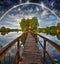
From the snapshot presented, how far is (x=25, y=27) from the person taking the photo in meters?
17.2

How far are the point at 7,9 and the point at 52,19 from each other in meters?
3.10

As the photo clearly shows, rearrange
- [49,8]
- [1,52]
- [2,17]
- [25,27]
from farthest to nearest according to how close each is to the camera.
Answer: [25,27], [2,17], [49,8], [1,52]

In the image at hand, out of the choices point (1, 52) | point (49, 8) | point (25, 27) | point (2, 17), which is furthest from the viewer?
point (25, 27)

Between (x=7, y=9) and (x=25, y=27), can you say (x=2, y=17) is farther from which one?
(x=25, y=27)

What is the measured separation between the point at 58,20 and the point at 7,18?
350 centimetres

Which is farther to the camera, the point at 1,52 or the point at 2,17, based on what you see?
the point at 2,17

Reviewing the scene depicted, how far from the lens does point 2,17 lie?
1420 cm

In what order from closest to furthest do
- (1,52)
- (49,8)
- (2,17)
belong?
(1,52) < (49,8) < (2,17)

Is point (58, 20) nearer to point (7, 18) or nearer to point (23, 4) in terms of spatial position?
point (23, 4)

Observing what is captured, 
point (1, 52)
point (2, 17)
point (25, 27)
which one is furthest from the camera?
point (25, 27)

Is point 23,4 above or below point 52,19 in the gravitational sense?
above

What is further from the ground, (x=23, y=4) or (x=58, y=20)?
(x=23, y=4)

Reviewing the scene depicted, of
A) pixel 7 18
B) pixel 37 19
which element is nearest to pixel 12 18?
pixel 7 18

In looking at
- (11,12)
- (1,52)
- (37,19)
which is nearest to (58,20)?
(37,19)
